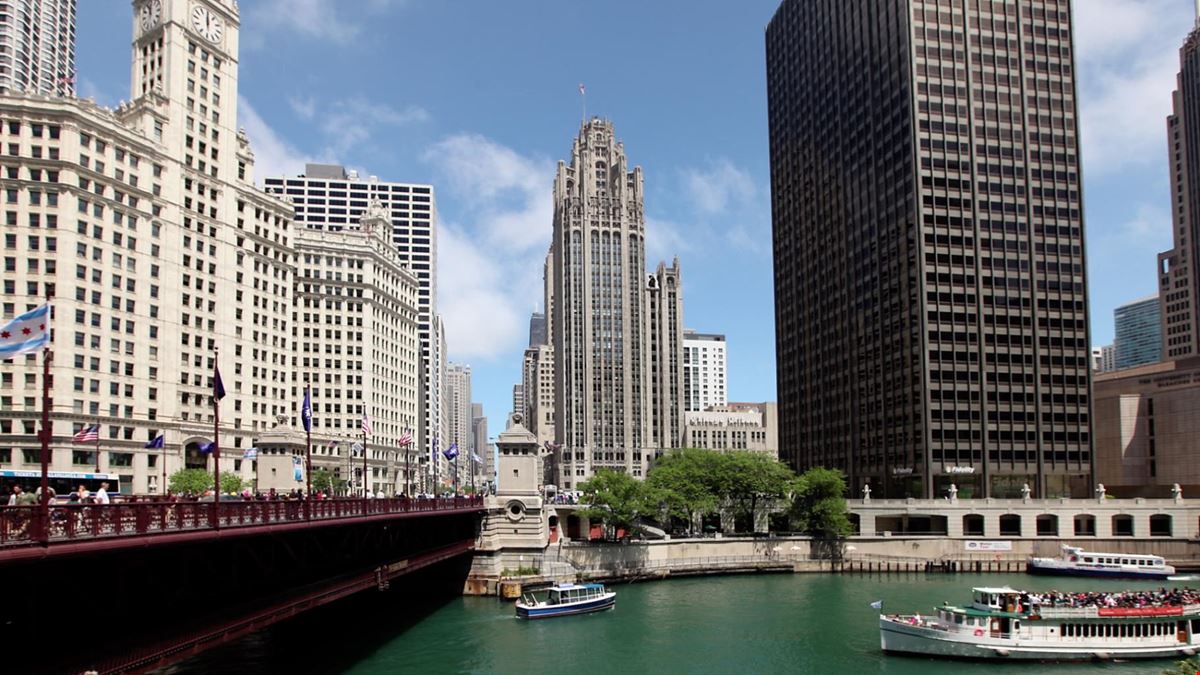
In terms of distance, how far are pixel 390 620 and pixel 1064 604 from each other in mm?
50675

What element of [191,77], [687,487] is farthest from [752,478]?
[191,77]

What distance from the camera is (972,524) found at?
123312 millimetres

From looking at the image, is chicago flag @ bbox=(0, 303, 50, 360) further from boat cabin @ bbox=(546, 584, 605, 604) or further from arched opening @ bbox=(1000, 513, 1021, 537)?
arched opening @ bbox=(1000, 513, 1021, 537)

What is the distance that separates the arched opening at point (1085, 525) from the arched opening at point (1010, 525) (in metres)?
7.39

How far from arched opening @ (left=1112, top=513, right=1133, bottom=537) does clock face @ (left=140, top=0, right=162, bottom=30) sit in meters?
141

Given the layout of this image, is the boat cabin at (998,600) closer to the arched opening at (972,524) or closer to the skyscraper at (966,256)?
the arched opening at (972,524)

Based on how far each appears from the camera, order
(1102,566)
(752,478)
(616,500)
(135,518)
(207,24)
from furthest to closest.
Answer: (207,24) → (752,478) → (616,500) → (1102,566) → (135,518)

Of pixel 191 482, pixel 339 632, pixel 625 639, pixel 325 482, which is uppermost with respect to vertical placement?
pixel 191 482

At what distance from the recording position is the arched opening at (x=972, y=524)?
122 m

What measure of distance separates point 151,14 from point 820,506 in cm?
10755

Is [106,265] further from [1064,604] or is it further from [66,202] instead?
[1064,604]

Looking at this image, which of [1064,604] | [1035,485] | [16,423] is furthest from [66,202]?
[1035,485]

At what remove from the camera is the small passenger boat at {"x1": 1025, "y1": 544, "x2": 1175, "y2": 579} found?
101 metres

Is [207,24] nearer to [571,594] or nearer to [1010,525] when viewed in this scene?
[571,594]
